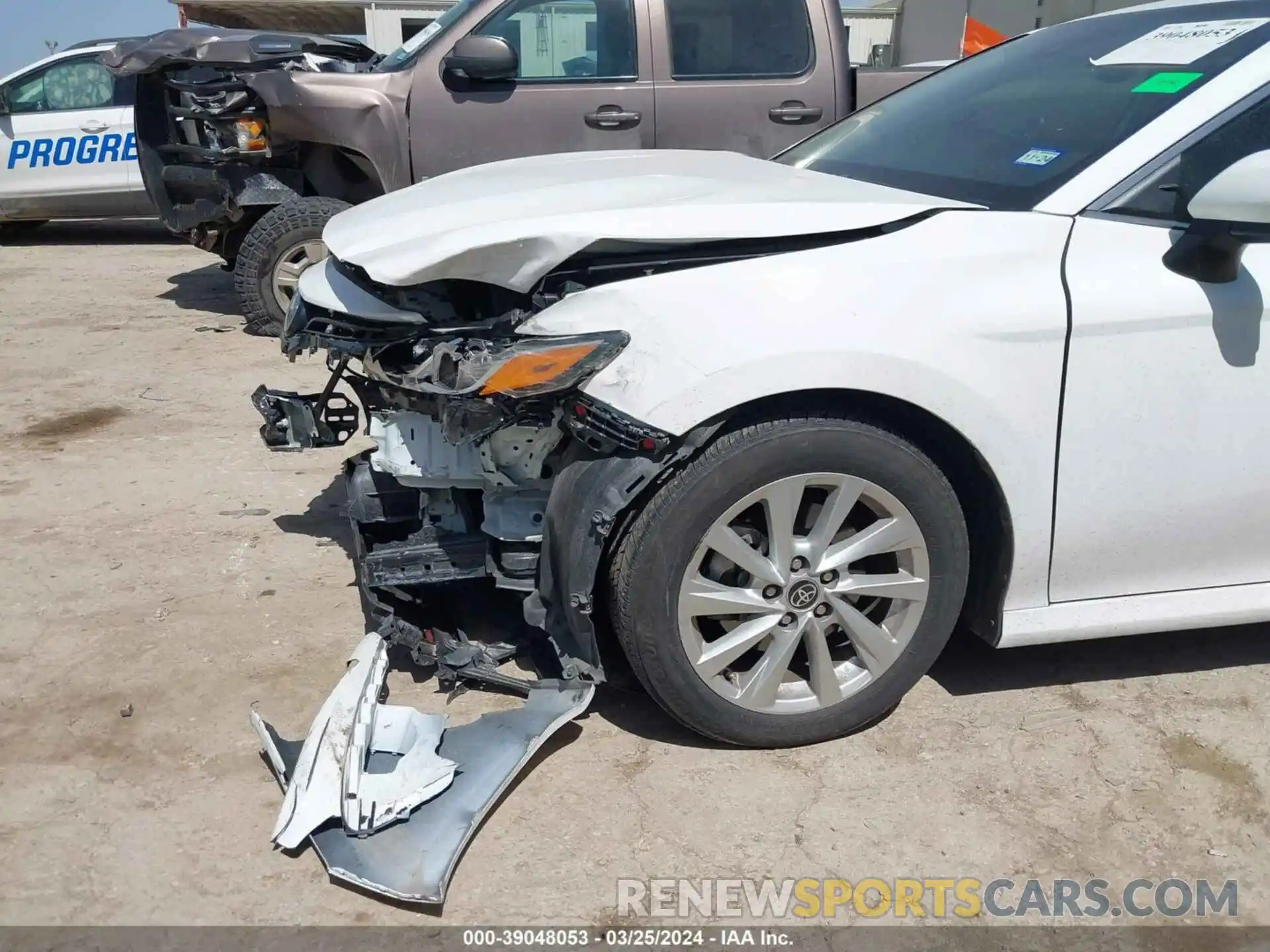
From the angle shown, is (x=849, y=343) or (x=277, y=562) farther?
(x=277, y=562)

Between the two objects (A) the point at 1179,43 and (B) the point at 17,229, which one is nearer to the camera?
(A) the point at 1179,43

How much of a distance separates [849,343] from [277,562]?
83.6 inches

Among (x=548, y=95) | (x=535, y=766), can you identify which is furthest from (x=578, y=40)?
(x=535, y=766)

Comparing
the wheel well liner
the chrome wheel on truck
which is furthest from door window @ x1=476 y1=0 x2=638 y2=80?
the chrome wheel on truck

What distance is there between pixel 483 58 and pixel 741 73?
1406 millimetres

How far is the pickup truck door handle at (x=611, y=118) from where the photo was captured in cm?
593

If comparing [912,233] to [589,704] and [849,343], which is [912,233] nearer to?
[849,343]

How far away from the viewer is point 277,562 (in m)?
3.60

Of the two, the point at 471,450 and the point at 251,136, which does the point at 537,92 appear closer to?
the point at 251,136

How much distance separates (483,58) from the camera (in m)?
5.61

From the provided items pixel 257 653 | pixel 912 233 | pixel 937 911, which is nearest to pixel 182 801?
pixel 257 653

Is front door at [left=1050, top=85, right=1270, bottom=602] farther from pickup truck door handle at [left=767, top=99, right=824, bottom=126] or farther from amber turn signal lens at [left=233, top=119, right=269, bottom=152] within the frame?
amber turn signal lens at [left=233, top=119, right=269, bottom=152]

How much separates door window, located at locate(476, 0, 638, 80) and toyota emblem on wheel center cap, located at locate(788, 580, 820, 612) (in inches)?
166

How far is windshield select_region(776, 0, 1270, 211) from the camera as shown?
8.80 feet
